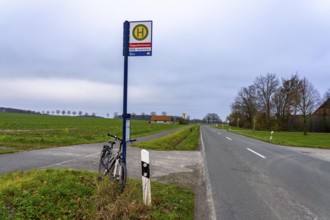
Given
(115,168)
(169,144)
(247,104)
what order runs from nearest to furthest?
(115,168) < (169,144) < (247,104)

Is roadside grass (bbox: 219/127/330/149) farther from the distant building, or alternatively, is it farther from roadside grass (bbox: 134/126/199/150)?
the distant building

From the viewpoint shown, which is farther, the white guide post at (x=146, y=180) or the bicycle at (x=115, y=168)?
the bicycle at (x=115, y=168)

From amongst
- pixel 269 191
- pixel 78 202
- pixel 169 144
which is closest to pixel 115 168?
pixel 78 202

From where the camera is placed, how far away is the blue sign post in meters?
6.13

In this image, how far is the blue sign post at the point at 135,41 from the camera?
6.13 meters

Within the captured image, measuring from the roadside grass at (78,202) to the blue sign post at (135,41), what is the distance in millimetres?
1254

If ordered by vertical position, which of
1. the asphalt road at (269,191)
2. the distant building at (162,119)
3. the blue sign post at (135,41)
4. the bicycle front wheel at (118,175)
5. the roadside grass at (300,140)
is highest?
the distant building at (162,119)

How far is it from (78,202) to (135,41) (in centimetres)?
332

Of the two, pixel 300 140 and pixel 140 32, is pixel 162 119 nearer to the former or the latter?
pixel 300 140

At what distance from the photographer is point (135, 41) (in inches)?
244

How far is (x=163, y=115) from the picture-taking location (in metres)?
164

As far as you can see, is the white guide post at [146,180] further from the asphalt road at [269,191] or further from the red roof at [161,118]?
the red roof at [161,118]

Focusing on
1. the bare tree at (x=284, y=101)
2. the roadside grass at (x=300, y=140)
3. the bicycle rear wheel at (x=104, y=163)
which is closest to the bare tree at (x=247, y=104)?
the bare tree at (x=284, y=101)

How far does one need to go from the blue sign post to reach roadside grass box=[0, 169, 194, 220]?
1.25m
